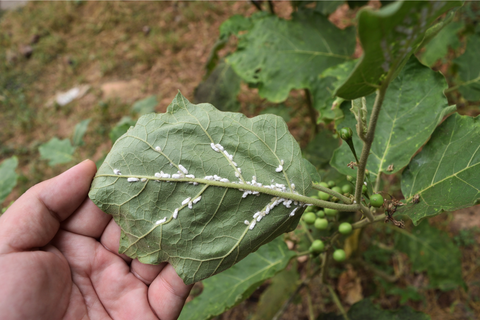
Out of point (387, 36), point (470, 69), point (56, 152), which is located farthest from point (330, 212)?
point (56, 152)

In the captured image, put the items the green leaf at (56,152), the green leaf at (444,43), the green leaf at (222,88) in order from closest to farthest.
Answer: the green leaf at (444,43), the green leaf at (56,152), the green leaf at (222,88)

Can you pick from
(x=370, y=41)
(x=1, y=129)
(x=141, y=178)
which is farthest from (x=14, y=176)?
(x=1, y=129)

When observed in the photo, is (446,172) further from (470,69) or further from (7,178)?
(7,178)

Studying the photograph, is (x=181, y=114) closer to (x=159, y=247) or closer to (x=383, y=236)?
(x=159, y=247)

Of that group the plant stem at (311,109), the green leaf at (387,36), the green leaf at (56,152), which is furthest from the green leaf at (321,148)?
the green leaf at (56,152)

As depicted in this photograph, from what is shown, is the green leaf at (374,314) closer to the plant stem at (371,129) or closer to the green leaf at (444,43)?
the plant stem at (371,129)

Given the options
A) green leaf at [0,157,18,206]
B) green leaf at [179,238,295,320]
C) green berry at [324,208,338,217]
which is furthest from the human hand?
green leaf at [0,157,18,206]
